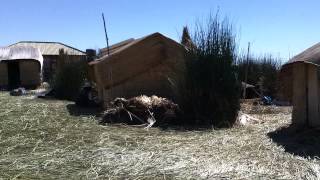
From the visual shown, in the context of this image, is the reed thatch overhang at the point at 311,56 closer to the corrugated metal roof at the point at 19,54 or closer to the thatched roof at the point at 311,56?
the thatched roof at the point at 311,56

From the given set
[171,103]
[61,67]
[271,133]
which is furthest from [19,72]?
[271,133]

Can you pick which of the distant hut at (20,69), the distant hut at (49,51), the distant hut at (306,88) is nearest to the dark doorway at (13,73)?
the distant hut at (20,69)

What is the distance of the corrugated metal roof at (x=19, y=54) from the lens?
2933 cm

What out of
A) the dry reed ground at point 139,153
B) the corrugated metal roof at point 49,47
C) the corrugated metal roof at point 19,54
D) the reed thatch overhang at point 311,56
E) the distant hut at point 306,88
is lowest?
the dry reed ground at point 139,153

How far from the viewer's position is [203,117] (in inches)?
402

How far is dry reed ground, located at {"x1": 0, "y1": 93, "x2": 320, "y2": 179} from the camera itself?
5.62 m

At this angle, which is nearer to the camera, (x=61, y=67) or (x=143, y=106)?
(x=143, y=106)

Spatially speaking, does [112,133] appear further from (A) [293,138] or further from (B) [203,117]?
(A) [293,138]

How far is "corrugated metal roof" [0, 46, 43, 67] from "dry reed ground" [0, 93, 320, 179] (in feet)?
65.7

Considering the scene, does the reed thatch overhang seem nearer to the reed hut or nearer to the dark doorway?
the reed hut

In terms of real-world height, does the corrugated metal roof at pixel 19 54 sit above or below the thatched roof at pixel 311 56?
above

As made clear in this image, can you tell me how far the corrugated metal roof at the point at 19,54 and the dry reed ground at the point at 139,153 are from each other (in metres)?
20.0

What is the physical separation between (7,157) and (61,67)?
12.8 meters

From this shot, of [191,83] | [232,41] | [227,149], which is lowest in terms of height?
[227,149]
